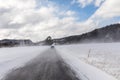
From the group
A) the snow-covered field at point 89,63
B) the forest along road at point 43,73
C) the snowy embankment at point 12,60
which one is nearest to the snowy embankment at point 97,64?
the snow-covered field at point 89,63

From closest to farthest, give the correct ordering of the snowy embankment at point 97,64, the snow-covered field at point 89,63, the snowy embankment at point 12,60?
1. the snowy embankment at point 97,64
2. the snow-covered field at point 89,63
3. the snowy embankment at point 12,60

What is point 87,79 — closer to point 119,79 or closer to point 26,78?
point 119,79

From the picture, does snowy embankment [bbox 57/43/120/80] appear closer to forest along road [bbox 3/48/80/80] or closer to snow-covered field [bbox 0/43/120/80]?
snow-covered field [bbox 0/43/120/80]

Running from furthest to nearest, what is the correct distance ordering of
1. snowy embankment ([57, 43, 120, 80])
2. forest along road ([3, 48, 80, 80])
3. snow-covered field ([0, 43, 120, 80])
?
snow-covered field ([0, 43, 120, 80]), snowy embankment ([57, 43, 120, 80]), forest along road ([3, 48, 80, 80])

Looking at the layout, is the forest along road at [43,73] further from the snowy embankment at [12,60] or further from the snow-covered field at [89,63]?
the snowy embankment at [12,60]

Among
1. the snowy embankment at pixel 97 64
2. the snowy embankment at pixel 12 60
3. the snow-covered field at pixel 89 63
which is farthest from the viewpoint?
the snowy embankment at pixel 12 60

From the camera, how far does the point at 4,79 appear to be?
39.5ft

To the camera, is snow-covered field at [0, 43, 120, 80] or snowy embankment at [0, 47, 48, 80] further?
snowy embankment at [0, 47, 48, 80]

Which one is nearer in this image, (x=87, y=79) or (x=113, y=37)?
(x=87, y=79)

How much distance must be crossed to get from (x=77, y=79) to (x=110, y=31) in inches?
7288

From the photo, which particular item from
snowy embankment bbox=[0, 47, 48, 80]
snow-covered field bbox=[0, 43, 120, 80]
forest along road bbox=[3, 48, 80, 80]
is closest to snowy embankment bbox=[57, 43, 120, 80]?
snow-covered field bbox=[0, 43, 120, 80]

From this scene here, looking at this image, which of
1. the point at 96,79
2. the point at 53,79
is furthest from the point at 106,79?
the point at 53,79

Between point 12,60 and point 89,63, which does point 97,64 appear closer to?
point 89,63

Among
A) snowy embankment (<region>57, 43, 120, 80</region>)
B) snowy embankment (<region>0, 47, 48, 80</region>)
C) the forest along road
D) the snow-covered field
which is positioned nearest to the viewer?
the forest along road
